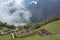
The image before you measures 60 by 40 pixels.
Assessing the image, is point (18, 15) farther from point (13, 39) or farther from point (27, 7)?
point (13, 39)

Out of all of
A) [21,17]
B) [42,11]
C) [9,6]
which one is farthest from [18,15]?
[42,11]

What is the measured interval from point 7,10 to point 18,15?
5.41m

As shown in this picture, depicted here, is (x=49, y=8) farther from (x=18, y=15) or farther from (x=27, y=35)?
(x=27, y=35)

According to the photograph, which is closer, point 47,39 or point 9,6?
point 47,39

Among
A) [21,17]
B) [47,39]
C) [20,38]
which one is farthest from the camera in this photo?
[21,17]

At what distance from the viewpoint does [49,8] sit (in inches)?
1932

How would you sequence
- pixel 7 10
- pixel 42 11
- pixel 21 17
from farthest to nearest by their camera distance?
pixel 7 10 → pixel 21 17 → pixel 42 11

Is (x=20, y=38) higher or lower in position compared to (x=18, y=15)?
lower

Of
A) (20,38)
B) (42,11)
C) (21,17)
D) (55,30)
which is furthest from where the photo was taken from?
(21,17)

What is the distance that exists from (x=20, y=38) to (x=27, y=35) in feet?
4.51

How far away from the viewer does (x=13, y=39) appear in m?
18.0

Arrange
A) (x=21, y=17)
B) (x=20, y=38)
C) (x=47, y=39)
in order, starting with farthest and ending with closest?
(x=21, y=17), (x=20, y=38), (x=47, y=39)

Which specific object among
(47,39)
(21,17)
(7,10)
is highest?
(7,10)

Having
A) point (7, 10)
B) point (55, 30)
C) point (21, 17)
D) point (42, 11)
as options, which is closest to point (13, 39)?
point (55, 30)
